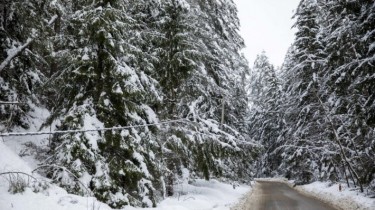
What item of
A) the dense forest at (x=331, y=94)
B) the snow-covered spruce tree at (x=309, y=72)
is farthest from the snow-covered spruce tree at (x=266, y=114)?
the snow-covered spruce tree at (x=309, y=72)

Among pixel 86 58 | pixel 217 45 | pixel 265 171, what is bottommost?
pixel 265 171

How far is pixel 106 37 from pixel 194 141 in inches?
182

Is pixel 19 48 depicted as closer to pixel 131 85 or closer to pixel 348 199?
pixel 131 85

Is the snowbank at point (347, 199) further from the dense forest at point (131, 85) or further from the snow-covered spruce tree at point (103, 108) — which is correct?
the snow-covered spruce tree at point (103, 108)

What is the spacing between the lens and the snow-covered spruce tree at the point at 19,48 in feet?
30.1

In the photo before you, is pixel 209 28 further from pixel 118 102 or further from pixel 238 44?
pixel 118 102

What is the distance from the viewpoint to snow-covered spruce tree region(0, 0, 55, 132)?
916 cm

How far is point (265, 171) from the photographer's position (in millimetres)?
56219

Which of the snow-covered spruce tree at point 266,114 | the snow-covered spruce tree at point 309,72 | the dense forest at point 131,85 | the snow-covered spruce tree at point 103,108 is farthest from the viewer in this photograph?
the snow-covered spruce tree at point 266,114

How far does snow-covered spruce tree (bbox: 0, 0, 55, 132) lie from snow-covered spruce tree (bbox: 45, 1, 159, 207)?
95cm

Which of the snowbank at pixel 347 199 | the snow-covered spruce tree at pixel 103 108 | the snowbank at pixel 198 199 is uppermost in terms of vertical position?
the snow-covered spruce tree at pixel 103 108

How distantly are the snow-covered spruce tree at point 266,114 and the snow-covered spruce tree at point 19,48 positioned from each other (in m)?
31.5

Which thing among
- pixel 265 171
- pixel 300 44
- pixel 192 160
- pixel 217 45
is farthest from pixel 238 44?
pixel 265 171

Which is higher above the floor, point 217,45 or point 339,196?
point 217,45
